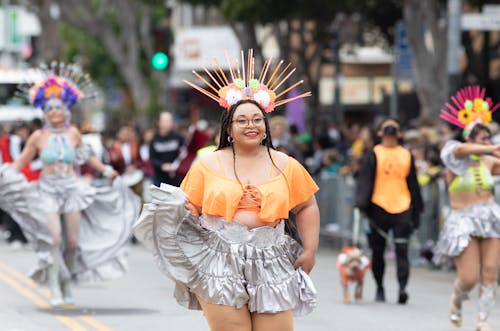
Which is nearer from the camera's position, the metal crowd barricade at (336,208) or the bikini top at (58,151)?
the bikini top at (58,151)

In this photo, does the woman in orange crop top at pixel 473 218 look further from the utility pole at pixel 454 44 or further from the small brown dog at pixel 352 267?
the utility pole at pixel 454 44

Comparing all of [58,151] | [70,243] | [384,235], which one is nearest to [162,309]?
[70,243]

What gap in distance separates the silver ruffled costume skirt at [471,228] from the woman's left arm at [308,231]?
12.4 feet

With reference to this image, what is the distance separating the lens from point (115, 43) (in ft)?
114

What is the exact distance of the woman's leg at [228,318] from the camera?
7.55 metres

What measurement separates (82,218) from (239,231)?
601 cm

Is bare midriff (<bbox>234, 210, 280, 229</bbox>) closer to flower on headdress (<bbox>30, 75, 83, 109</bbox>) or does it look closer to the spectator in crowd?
flower on headdress (<bbox>30, 75, 83, 109</bbox>)

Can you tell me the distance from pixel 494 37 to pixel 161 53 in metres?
12.1

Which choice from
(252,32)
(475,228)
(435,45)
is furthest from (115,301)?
(252,32)

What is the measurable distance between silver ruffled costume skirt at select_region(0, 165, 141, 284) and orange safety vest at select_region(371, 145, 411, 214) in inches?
93.1

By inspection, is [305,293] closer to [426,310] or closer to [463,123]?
[463,123]

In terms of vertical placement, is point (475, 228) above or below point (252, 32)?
below

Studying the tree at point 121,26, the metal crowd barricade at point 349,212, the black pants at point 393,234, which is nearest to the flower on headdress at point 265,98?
the black pants at point 393,234

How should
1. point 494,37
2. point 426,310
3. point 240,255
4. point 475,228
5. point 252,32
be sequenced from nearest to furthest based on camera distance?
point 240,255
point 475,228
point 426,310
point 252,32
point 494,37
